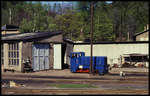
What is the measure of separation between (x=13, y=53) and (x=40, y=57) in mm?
3871

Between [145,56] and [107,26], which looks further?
[107,26]

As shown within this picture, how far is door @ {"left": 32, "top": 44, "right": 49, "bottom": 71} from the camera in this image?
2964 cm

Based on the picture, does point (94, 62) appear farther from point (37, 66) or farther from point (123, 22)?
point (123, 22)

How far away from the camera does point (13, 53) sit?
2903 centimetres

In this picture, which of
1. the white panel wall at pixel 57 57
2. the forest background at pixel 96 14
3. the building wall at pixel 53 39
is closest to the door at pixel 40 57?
the building wall at pixel 53 39

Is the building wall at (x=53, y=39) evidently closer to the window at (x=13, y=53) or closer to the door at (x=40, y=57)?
the door at (x=40, y=57)

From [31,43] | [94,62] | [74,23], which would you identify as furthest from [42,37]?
[74,23]

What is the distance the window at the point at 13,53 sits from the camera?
2869cm

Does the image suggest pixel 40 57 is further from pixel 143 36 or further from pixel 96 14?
pixel 96 14

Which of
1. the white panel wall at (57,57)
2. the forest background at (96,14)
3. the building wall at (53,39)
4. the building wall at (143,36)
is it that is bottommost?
the white panel wall at (57,57)

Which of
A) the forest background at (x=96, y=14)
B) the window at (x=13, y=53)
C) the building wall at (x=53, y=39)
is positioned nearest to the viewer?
the window at (x=13, y=53)

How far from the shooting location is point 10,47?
29328 mm

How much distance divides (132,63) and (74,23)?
41.7m

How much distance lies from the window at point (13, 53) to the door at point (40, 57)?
239 centimetres
